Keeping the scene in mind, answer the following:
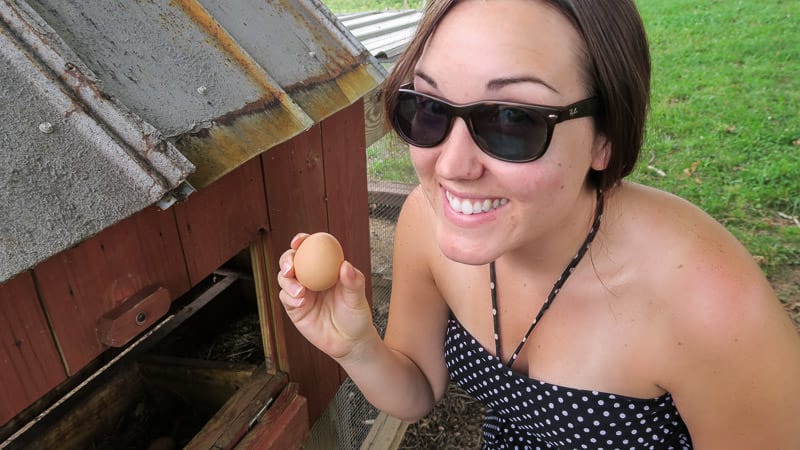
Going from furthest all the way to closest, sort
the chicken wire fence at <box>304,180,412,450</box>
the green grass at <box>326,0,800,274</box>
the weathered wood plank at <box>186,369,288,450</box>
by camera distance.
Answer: the green grass at <box>326,0,800,274</box> < the chicken wire fence at <box>304,180,412,450</box> < the weathered wood plank at <box>186,369,288,450</box>

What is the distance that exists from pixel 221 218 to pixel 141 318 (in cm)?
36

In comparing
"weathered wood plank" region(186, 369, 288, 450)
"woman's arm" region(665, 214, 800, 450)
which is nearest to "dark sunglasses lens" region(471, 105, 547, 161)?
"woman's arm" region(665, 214, 800, 450)

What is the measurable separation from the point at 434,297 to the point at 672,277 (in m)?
0.75

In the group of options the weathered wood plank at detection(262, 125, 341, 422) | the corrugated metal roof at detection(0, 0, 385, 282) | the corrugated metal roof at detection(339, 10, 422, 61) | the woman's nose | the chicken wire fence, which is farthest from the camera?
the corrugated metal roof at detection(339, 10, 422, 61)

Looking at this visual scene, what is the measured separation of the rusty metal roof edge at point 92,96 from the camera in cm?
104

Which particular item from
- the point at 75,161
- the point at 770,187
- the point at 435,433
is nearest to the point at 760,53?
the point at 770,187

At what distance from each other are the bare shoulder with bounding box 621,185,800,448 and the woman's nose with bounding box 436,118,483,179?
49cm

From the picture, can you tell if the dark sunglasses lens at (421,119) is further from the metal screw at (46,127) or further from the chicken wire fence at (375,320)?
the chicken wire fence at (375,320)

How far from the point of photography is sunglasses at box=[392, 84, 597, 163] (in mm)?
1102

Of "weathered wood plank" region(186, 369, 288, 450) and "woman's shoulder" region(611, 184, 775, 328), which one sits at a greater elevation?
"woman's shoulder" region(611, 184, 775, 328)

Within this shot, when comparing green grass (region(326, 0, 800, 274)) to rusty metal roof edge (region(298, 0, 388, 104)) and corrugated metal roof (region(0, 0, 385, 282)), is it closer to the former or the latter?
rusty metal roof edge (region(298, 0, 388, 104))

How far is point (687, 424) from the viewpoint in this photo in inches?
56.9

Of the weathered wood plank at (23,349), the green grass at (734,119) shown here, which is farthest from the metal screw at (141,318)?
the green grass at (734,119)

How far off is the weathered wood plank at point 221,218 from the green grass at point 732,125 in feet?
4.17
